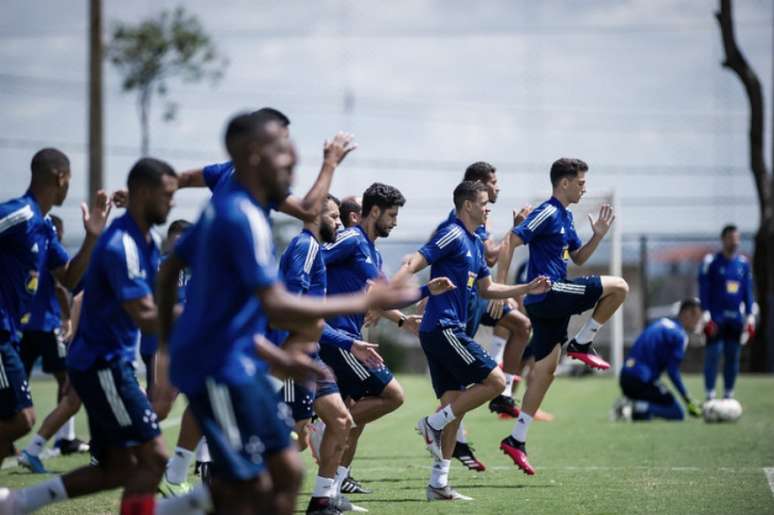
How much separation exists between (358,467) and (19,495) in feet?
19.1

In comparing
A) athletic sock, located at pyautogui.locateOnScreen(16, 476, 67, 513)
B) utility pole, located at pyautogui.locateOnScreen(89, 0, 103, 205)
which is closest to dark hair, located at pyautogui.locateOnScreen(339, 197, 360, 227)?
athletic sock, located at pyautogui.locateOnScreen(16, 476, 67, 513)

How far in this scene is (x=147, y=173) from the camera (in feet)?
21.2

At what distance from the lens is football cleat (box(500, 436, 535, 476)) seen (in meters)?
10.4

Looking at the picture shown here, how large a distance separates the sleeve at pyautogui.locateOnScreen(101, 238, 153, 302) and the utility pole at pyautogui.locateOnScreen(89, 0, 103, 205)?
54.1ft

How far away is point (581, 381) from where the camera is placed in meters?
27.0

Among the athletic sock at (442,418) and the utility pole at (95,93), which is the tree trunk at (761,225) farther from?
the athletic sock at (442,418)

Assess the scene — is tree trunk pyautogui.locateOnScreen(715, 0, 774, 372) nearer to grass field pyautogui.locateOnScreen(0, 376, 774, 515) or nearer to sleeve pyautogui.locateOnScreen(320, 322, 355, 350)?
grass field pyautogui.locateOnScreen(0, 376, 774, 515)

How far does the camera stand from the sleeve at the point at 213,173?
783 centimetres

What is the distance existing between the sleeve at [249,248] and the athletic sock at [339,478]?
11.5 feet

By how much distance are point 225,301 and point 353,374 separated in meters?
4.17

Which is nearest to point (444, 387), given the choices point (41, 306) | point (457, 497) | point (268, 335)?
point (457, 497)

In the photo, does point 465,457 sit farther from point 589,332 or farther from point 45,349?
point 45,349

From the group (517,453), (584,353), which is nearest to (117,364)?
(517,453)

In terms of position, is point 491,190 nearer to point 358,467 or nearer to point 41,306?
point 358,467
